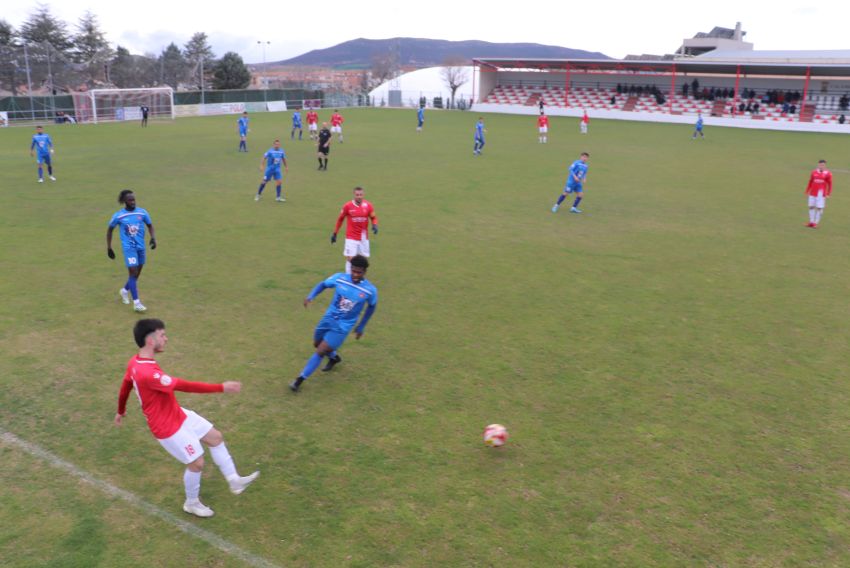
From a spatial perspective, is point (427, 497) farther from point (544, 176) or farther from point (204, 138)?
point (204, 138)

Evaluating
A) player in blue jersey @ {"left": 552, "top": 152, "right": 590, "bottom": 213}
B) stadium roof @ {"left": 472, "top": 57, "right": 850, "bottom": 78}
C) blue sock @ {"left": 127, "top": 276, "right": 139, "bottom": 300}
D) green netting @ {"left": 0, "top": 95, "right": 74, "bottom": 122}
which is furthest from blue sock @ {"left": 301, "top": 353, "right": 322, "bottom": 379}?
stadium roof @ {"left": 472, "top": 57, "right": 850, "bottom": 78}

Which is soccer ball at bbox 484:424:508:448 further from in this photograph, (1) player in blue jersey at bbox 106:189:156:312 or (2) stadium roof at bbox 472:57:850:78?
(2) stadium roof at bbox 472:57:850:78

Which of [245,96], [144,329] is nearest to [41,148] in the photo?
[144,329]

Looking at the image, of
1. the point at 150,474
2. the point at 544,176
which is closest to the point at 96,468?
the point at 150,474

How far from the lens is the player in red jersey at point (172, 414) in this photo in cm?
541

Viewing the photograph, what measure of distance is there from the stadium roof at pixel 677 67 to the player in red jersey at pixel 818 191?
44314 mm

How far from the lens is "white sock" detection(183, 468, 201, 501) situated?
5723 millimetres

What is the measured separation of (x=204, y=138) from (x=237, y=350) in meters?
33.8

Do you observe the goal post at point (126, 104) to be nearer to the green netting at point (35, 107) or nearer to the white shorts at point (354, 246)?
the green netting at point (35, 107)

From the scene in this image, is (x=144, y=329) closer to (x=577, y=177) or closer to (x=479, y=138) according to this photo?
(x=577, y=177)

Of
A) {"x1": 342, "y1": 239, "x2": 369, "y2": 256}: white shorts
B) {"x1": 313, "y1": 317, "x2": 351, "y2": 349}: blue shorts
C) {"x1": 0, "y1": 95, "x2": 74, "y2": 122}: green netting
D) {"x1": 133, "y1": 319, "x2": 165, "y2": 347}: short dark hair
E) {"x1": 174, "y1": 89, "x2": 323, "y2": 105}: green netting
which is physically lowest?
{"x1": 313, "y1": 317, "x2": 351, "y2": 349}: blue shorts

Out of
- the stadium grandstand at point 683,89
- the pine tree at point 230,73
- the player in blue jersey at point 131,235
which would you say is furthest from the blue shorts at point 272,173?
the pine tree at point 230,73

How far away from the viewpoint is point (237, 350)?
9.47m

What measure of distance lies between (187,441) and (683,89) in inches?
2844
